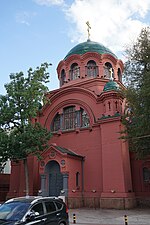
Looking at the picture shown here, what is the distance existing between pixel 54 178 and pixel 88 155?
363cm

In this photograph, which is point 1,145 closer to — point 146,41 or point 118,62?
point 146,41

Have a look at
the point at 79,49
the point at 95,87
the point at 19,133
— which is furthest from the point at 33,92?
the point at 79,49

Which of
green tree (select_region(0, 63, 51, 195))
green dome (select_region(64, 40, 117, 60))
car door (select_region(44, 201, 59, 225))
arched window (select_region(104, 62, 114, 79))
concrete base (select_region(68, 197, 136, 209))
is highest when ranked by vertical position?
green dome (select_region(64, 40, 117, 60))

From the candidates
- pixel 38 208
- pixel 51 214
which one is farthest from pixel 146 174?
pixel 38 208

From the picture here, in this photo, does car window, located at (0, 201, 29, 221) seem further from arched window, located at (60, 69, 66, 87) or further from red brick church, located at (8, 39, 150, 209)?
arched window, located at (60, 69, 66, 87)

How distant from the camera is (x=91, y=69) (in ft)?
89.5

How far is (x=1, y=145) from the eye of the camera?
18.5 meters

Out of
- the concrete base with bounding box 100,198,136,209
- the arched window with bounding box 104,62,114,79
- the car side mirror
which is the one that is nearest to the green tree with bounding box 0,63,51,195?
the concrete base with bounding box 100,198,136,209

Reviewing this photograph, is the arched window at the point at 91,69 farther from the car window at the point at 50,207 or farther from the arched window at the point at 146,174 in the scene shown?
the car window at the point at 50,207

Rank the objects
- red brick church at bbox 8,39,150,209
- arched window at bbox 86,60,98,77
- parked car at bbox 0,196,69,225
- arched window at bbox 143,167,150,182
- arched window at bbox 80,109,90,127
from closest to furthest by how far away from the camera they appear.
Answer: parked car at bbox 0,196,69,225 → red brick church at bbox 8,39,150,209 → arched window at bbox 143,167,150,182 → arched window at bbox 80,109,90,127 → arched window at bbox 86,60,98,77

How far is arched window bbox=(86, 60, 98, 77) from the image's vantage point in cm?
2702

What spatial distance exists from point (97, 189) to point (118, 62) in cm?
1558

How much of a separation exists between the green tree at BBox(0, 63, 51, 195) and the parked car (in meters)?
10.9

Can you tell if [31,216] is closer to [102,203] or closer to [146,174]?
[102,203]
